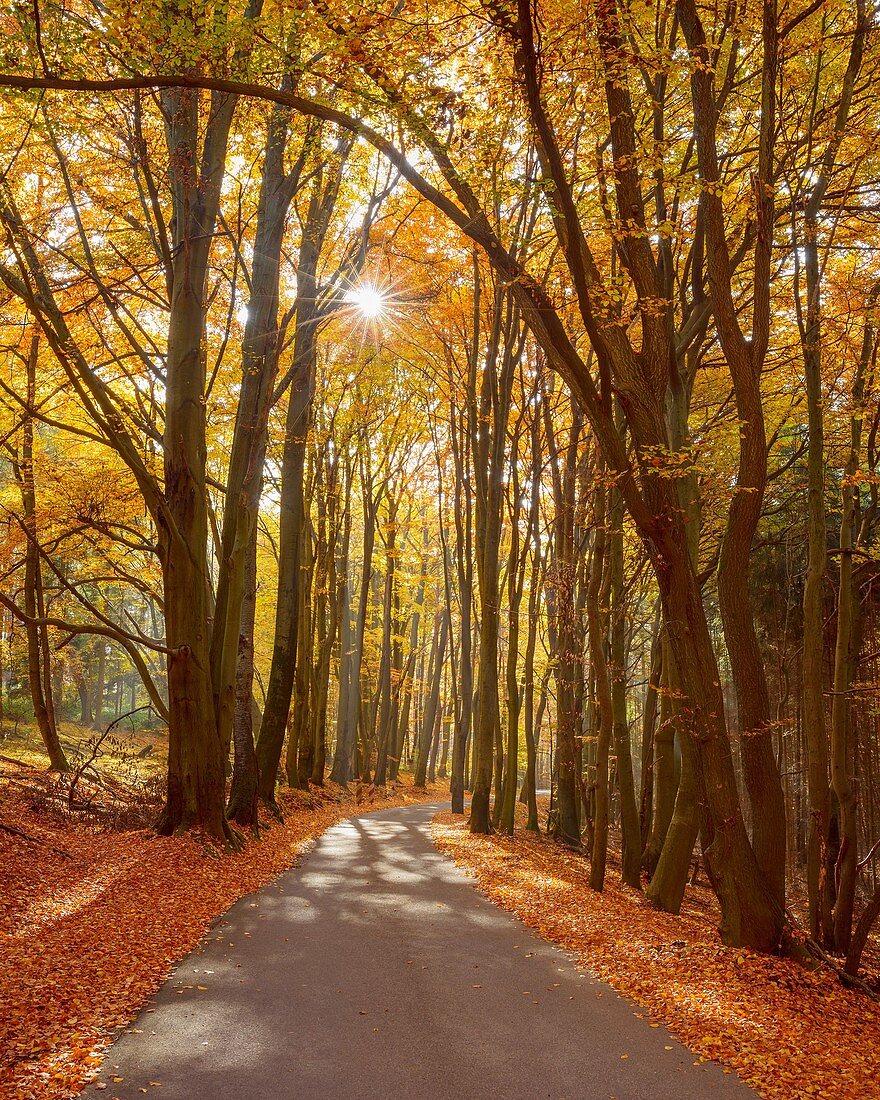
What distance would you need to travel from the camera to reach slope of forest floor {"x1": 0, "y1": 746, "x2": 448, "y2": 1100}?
11.9 feet

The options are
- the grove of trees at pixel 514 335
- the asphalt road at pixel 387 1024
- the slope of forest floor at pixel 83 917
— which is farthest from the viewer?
the grove of trees at pixel 514 335

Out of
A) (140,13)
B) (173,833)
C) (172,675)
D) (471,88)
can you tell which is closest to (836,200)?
(471,88)

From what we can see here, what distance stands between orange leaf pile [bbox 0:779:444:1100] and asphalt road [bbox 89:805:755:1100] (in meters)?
0.20

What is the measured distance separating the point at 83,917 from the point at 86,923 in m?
0.22

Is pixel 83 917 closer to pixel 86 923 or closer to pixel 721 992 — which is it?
pixel 86 923

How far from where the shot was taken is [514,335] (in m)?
13.3

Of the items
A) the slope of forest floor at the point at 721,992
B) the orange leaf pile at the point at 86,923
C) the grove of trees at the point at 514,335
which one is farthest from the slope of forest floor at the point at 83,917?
the slope of forest floor at the point at 721,992

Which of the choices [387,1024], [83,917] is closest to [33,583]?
[83,917]

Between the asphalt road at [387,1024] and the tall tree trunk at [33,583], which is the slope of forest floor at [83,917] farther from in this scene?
the tall tree trunk at [33,583]

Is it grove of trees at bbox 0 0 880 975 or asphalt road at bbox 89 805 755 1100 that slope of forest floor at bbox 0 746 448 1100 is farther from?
grove of trees at bbox 0 0 880 975

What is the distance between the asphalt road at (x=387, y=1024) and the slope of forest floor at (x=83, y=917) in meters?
0.20

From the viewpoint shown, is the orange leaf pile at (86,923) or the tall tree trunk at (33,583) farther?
the tall tree trunk at (33,583)

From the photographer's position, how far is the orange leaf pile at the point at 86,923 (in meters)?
3.58

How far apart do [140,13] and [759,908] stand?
8.40 meters
